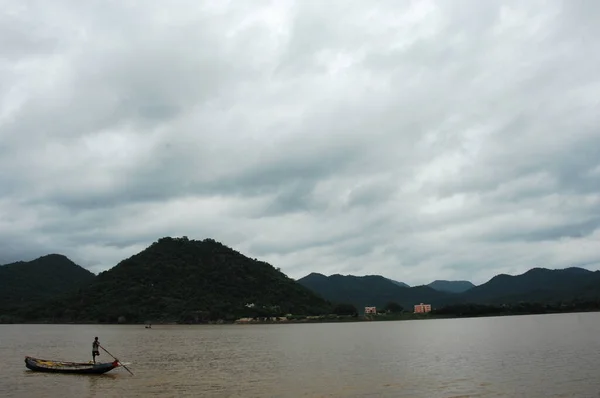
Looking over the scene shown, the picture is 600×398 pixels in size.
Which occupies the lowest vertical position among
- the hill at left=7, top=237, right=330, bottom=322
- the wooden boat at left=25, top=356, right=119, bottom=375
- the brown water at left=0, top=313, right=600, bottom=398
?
the brown water at left=0, top=313, right=600, bottom=398

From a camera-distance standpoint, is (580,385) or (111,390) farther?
(111,390)

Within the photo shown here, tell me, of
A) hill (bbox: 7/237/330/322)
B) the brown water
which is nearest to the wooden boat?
the brown water

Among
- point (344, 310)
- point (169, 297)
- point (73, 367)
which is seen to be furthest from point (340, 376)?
point (344, 310)

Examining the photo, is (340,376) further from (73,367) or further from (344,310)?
(344,310)

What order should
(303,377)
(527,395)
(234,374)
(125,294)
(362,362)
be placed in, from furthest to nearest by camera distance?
(125,294), (362,362), (234,374), (303,377), (527,395)

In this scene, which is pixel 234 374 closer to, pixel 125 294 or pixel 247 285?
pixel 125 294

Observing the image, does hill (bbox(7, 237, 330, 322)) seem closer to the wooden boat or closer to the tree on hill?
the tree on hill

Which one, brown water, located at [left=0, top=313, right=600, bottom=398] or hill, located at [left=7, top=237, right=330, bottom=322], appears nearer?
brown water, located at [left=0, top=313, right=600, bottom=398]

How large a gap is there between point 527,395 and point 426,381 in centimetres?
688

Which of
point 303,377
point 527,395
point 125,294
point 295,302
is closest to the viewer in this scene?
point 527,395

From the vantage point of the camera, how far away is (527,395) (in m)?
28.3

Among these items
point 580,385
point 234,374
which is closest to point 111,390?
point 234,374

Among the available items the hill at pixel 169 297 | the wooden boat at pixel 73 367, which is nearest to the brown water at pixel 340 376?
the wooden boat at pixel 73 367

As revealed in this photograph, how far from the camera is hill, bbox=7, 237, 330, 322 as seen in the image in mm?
167625
